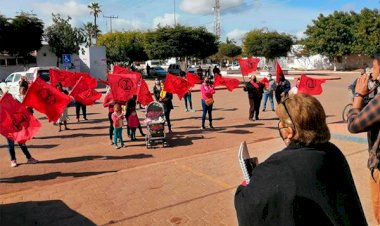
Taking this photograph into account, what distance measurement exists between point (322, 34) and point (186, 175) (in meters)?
49.0

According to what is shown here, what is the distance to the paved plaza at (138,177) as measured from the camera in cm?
556

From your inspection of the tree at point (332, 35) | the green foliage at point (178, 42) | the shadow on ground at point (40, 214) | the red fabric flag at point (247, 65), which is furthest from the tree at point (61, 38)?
the shadow on ground at point (40, 214)

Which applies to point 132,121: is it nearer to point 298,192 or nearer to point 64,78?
point 64,78

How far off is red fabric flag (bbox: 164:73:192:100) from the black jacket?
406 inches

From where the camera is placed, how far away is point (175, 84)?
12664mm

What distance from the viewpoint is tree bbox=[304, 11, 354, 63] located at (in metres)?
50.1

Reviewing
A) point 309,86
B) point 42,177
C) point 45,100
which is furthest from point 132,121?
point 309,86

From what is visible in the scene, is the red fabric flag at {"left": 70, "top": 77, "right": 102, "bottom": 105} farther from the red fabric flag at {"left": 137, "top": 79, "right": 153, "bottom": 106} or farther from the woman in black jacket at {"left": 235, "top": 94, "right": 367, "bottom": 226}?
the woman in black jacket at {"left": 235, "top": 94, "right": 367, "bottom": 226}

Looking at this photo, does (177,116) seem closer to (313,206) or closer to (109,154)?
(109,154)

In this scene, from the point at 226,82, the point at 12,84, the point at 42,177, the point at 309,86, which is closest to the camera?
the point at 42,177

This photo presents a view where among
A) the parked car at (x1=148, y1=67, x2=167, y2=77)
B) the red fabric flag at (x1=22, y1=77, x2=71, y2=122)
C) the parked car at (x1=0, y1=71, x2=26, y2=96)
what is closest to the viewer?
the red fabric flag at (x1=22, y1=77, x2=71, y2=122)

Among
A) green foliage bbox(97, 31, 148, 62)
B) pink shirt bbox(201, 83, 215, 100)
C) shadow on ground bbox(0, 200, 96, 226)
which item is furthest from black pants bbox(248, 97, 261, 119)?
green foliage bbox(97, 31, 148, 62)

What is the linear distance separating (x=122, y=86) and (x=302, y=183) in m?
9.10

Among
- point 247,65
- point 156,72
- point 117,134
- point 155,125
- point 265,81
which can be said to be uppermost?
point 156,72
